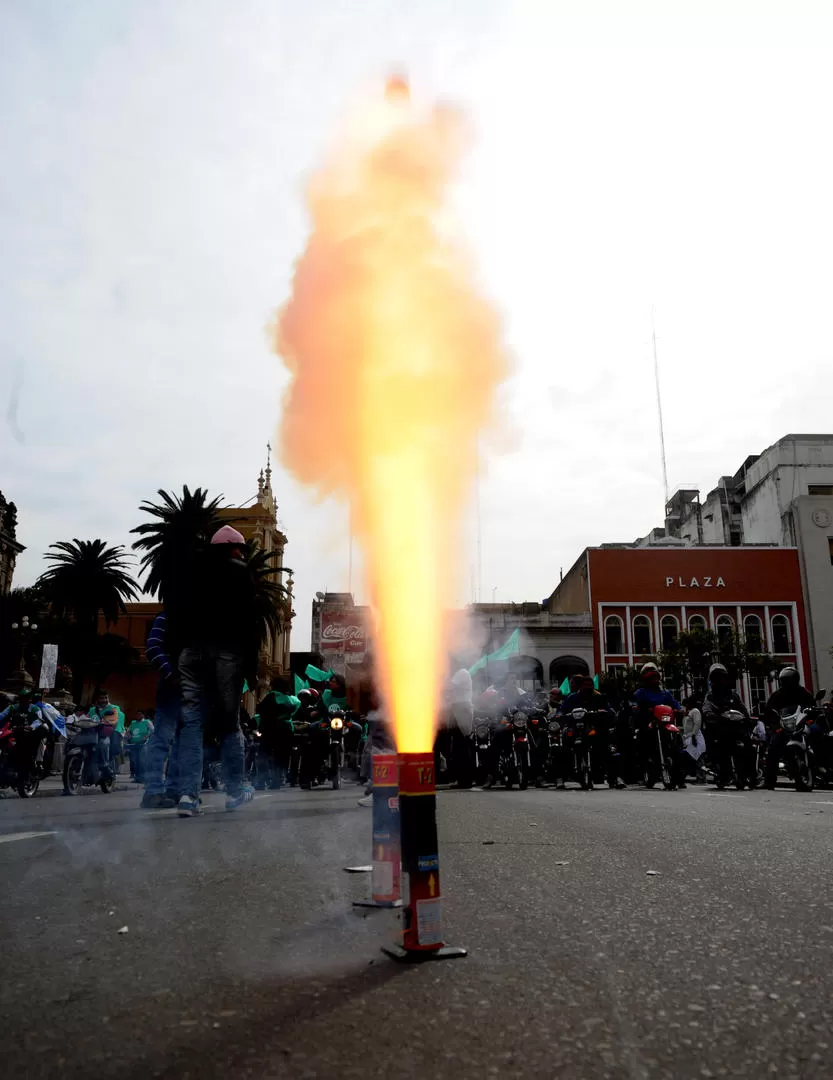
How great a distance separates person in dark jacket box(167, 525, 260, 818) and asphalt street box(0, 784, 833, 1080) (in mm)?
2645

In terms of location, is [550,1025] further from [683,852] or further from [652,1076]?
[683,852]

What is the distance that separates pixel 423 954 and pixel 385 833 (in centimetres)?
67

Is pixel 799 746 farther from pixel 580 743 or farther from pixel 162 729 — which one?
pixel 162 729

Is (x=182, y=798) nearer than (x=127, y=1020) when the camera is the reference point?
No

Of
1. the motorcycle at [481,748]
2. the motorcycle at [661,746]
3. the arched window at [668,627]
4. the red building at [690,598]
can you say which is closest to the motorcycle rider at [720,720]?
the motorcycle at [661,746]

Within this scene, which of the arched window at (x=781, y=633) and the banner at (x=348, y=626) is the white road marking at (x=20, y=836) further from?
the arched window at (x=781, y=633)

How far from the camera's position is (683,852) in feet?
17.9

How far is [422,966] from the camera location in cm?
277

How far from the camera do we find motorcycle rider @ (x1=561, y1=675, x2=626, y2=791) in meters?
15.3

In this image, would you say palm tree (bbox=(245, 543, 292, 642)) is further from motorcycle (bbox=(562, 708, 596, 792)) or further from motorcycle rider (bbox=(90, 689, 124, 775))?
motorcycle (bbox=(562, 708, 596, 792))

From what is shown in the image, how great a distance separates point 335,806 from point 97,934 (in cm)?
Answer: 646

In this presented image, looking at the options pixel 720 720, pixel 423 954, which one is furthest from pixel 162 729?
pixel 720 720

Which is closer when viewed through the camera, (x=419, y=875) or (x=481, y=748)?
(x=419, y=875)

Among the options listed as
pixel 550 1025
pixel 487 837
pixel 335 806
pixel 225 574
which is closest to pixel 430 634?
pixel 550 1025
